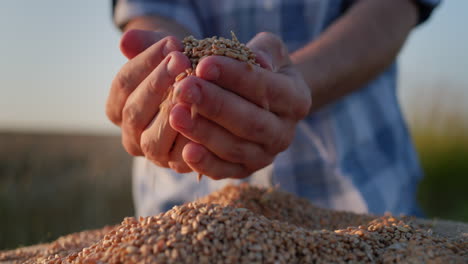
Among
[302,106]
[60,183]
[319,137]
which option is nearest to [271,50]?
[302,106]

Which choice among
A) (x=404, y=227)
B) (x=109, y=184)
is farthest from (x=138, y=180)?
(x=109, y=184)

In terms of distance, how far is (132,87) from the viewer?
3.25ft

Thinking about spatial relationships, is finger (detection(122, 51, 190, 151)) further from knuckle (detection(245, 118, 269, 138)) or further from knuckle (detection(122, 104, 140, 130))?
knuckle (detection(245, 118, 269, 138))

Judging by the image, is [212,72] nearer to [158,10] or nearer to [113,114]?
[113,114]

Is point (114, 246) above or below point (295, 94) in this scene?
below

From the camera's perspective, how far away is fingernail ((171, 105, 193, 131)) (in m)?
0.86

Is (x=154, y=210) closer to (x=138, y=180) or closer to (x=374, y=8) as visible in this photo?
(x=138, y=180)

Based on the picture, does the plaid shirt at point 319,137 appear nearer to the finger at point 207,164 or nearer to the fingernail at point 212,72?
the finger at point 207,164

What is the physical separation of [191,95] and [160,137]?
0.17 m

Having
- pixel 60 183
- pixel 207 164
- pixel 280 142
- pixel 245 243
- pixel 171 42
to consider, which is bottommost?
pixel 245 243

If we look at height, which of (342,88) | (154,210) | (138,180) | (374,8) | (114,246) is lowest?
(114,246)

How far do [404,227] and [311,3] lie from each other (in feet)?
3.65

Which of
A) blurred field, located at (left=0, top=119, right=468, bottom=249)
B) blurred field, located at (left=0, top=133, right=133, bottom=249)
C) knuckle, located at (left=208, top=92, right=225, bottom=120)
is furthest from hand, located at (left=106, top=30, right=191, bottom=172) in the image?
blurred field, located at (left=0, top=119, right=468, bottom=249)

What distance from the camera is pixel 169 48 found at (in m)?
0.92
